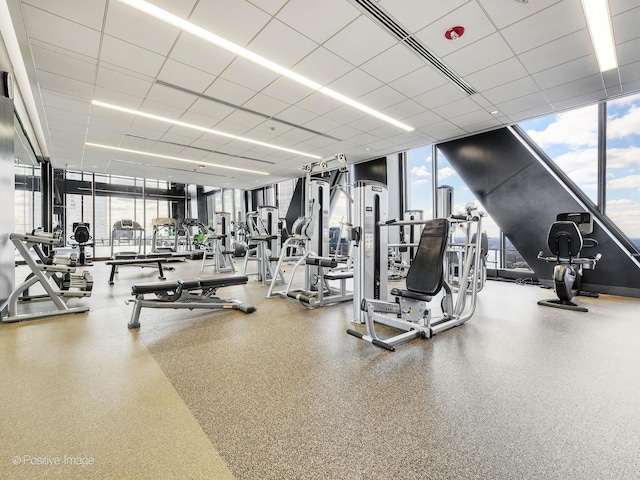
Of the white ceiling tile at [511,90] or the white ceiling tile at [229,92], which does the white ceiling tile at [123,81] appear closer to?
the white ceiling tile at [229,92]

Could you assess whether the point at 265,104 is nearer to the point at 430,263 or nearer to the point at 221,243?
the point at 430,263

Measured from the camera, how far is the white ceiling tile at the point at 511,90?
174 inches

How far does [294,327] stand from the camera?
11.0 ft

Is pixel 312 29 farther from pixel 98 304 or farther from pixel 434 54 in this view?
pixel 98 304

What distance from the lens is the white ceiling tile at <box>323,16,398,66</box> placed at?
325 centimetres

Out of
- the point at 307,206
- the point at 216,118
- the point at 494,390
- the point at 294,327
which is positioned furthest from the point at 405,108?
the point at 494,390

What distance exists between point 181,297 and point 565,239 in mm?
5405

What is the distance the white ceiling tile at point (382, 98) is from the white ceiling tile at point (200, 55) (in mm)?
2197

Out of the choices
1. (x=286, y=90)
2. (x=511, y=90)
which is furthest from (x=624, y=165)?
(x=286, y=90)

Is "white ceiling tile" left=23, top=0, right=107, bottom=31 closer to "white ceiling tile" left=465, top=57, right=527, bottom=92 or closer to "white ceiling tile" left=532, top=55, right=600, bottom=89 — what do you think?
"white ceiling tile" left=465, top=57, right=527, bottom=92

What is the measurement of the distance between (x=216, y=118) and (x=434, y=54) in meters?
4.02

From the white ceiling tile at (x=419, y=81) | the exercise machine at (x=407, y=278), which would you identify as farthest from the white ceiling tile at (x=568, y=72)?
the exercise machine at (x=407, y=278)

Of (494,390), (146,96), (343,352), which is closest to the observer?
(494,390)

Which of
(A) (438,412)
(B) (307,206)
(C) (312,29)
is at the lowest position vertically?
(A) (438,412)
